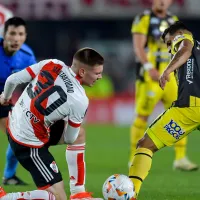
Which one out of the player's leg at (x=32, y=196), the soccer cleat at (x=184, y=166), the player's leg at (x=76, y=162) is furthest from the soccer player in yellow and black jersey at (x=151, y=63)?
the player's leg at (x=32, y=196)

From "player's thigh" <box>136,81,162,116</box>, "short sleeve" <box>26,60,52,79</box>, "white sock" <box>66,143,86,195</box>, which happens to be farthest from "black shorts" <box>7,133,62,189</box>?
"player's thigh" <box>136,81,162,116</box>

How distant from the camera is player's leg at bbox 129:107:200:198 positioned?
829cm

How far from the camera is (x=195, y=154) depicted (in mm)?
14031

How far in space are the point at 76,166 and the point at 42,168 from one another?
0.50m

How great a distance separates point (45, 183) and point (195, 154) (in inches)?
260

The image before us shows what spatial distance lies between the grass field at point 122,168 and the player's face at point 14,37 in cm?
153

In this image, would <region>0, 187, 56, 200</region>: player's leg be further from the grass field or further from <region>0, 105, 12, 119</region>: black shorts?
<region>0, 105, 12, 119</region>: black shorts

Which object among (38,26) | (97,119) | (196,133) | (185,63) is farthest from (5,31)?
(38,26)

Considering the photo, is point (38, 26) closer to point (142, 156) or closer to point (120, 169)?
point (120, 169)

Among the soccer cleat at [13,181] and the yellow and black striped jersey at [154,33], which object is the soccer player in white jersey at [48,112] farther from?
the yellow and black striped jersey at [154,33]

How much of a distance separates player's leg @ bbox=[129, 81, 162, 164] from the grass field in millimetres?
473

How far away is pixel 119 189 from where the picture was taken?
7.83 meters

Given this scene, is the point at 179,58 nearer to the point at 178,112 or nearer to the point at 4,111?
the point at 178,112

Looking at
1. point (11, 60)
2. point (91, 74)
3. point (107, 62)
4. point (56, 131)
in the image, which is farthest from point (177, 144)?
point (107, 62)
